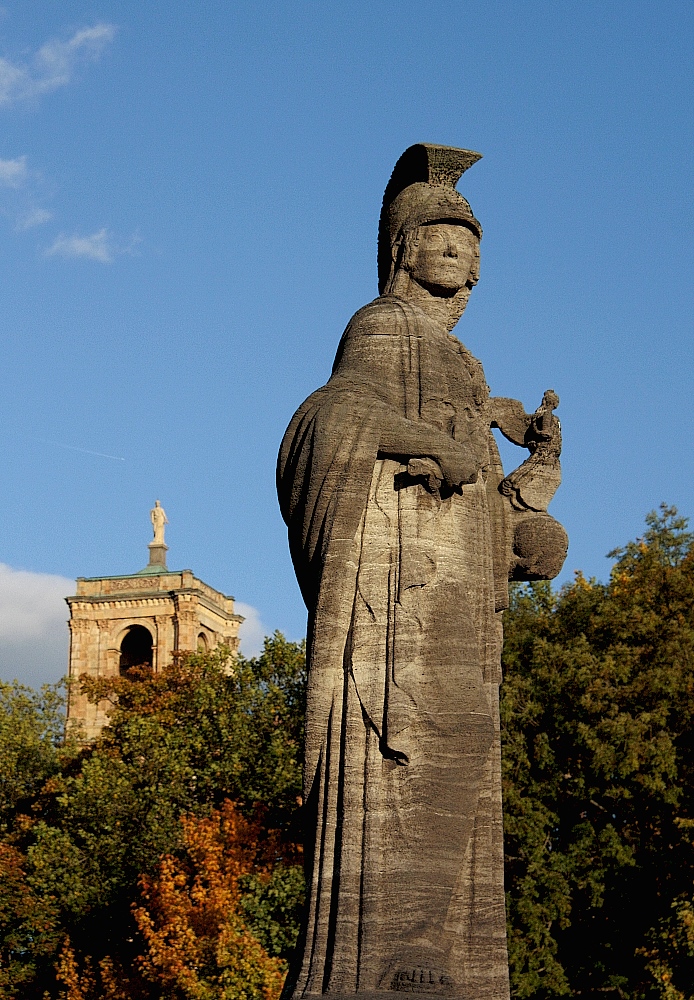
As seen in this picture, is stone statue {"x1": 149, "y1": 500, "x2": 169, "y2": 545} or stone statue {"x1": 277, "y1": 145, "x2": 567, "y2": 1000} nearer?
stone statue {"x1": 277, "y1": 145, "x2": 567, "y2": 1000}

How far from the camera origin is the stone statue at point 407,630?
668 cm

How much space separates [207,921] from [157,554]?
256 ft

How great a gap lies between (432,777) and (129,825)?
28.3 m

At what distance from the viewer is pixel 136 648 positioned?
340 ft

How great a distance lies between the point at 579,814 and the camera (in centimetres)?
3014

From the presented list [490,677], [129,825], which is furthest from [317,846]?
[129,825]

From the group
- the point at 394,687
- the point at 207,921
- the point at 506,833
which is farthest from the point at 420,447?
the point at 207,921

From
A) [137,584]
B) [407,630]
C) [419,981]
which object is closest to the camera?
[419,981]

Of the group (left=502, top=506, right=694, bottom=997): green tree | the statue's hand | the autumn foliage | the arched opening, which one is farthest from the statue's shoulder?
the arched opening

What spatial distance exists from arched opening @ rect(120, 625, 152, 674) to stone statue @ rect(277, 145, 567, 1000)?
9522 centimetres

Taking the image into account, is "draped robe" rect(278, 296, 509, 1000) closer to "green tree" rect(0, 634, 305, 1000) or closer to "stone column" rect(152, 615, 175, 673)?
"green tree" rect(0, 634, 305, 1000)

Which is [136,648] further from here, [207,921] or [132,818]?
[207,921]

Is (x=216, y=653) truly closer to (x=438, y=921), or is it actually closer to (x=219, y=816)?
(x=219, y=816)

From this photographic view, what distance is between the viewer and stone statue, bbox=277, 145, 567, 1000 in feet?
21.9
